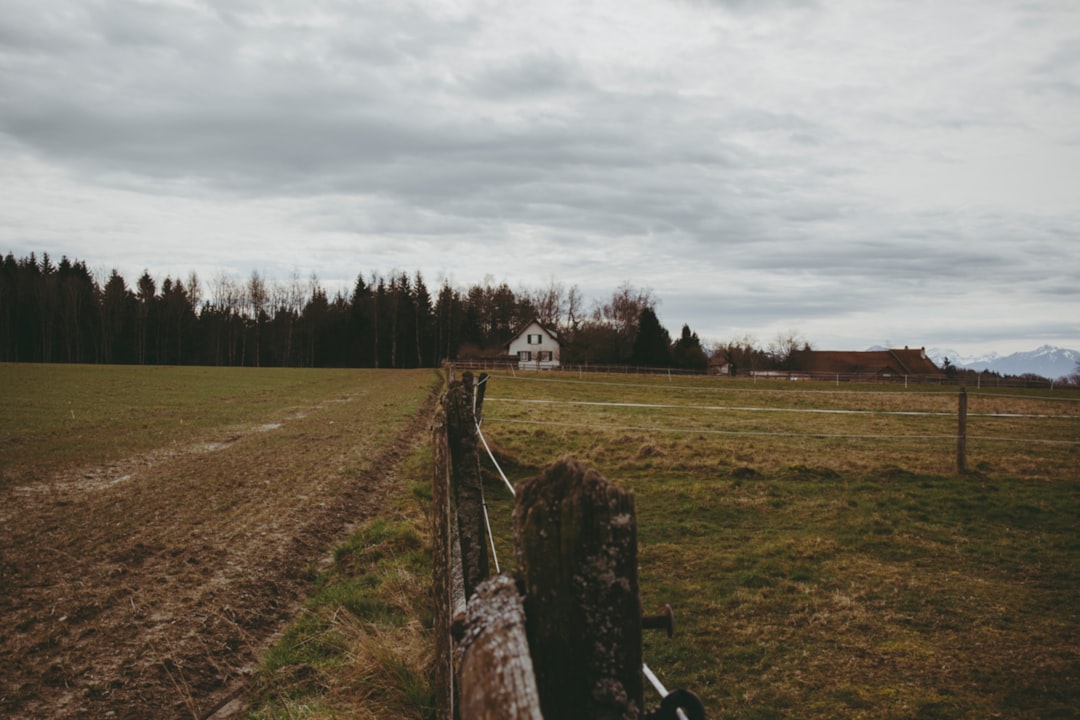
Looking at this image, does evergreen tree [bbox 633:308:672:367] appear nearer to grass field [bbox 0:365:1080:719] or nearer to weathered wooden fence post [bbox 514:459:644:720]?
grass field [bbox 0:365:1080:719]

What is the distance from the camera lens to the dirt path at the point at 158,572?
184 inches

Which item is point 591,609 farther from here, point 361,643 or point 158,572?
point 158,572

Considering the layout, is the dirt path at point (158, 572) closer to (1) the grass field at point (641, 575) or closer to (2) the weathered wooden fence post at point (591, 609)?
(1) the grass field at point (641, 575)

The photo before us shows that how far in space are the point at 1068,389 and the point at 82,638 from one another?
211 feet

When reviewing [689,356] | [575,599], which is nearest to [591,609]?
[575,599]

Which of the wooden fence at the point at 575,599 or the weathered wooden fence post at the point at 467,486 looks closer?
the wooden fence at the point at 575,599

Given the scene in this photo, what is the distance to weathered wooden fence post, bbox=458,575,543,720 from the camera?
120 cm

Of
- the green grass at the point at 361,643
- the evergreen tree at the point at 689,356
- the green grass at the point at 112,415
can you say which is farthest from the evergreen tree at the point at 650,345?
the green grass at the point at 361,643

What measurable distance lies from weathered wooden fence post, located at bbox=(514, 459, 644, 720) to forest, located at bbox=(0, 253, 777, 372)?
78.0m

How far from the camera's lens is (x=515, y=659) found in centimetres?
130

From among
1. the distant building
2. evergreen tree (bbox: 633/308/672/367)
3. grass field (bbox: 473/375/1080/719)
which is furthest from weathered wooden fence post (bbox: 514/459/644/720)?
the distant building

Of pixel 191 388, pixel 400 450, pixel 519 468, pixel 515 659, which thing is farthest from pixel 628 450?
pixel 191 388

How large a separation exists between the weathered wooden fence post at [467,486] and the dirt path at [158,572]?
207 cm

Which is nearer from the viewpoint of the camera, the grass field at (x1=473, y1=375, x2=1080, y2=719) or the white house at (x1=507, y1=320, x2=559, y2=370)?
the grass field at (x1=473, y1=375, x2=1080, y2=719)
